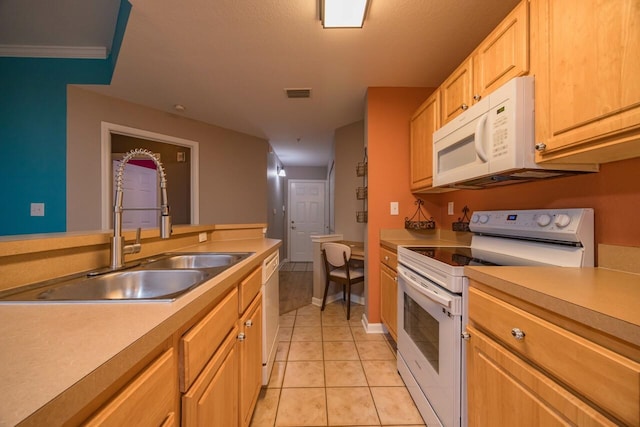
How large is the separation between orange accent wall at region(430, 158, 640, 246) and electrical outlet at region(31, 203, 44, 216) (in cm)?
383

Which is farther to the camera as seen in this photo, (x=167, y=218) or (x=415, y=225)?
(x=415, y=225)

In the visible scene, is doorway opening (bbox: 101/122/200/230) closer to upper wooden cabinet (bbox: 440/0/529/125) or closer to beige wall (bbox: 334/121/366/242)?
beige wall (bbox: 334/121/366/242)

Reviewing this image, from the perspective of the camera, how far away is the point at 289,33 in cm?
170

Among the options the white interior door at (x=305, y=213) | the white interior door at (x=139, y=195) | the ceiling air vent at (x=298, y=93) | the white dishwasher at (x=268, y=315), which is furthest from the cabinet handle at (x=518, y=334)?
the white interior door at (x=305, y=213)

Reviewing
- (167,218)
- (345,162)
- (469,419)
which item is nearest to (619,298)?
(469,419)

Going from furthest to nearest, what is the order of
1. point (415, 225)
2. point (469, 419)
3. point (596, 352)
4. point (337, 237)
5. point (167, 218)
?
point (337, 237) < point (415, 225) < point (167, 218) < point (469, 419) < point (596, 352)

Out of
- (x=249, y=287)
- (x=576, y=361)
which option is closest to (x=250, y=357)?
(x=249, y=287)

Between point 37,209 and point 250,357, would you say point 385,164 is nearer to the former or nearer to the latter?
point 250,357

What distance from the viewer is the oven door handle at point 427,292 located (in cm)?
113

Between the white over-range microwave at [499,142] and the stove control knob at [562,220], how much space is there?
0.67 feet

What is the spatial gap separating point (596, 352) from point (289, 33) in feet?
6.77

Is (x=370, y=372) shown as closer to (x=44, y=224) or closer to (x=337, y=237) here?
(x=337, y=237)

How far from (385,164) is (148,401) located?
2309 mm

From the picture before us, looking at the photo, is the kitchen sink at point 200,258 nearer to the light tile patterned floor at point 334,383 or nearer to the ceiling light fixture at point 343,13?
the light tile patterned floor at point 334,383
